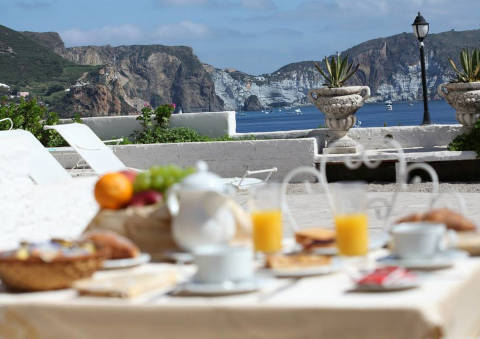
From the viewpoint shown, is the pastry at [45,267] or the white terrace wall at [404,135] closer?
the pastry at [45,267]

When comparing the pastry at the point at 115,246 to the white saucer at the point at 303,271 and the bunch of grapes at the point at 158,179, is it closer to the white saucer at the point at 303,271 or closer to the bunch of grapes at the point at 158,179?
the bunch of grapes at the point at 158,179

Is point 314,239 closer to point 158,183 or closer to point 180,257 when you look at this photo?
→ point 180,257

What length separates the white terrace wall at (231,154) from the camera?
13.7 m

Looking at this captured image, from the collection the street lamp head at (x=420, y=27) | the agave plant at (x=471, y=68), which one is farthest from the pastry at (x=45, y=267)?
the street lamp head at (x=420, y=27)

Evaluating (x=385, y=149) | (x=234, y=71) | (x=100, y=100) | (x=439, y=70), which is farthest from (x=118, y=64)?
(x=385, y=149)

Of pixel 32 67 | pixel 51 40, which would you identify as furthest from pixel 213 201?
pixel 51 40

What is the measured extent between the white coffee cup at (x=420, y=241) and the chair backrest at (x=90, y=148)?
6.88 metres

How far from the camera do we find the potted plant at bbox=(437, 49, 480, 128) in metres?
14.3

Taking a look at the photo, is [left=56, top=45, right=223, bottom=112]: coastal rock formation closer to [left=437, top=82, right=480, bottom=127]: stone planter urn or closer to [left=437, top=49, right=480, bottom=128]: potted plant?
[left=437, top=49, right=480, bottom=128]: potted plant

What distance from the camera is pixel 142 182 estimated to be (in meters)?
3.63

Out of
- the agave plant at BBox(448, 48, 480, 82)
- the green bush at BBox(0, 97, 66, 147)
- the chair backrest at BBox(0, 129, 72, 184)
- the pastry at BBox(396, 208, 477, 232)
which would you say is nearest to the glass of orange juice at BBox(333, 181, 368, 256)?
the pastry at BBox(396, 208, 477, 232)

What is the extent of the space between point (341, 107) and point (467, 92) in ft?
6.61

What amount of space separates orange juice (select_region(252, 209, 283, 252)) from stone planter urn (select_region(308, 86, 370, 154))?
11.4 meters

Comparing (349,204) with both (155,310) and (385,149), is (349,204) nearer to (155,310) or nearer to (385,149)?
(155,310)
